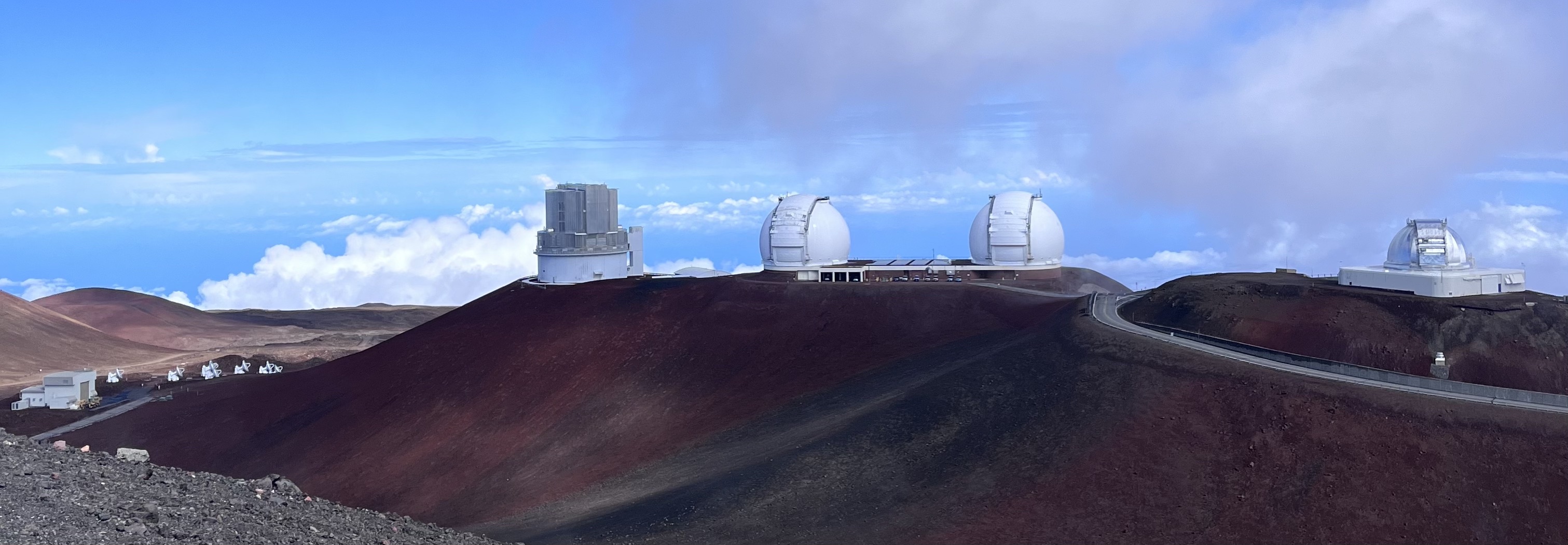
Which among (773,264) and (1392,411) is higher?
(773,264)

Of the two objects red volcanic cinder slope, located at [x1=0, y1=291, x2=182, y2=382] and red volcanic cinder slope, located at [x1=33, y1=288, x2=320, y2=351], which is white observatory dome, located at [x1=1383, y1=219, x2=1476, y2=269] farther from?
red volcanic cinder slope, located at [x1=33, y1=288, x2=320, y2=351]

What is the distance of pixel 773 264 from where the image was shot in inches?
2195

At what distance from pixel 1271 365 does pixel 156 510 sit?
2838 cm

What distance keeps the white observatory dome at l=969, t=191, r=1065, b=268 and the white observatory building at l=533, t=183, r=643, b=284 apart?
19178mm

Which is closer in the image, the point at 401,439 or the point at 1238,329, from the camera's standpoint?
the point at 1238,329

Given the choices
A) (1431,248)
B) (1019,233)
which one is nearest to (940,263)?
(1019,233)

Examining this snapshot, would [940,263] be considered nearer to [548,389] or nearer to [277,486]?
[548,389]

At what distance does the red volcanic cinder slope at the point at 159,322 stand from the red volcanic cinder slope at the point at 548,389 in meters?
44.0

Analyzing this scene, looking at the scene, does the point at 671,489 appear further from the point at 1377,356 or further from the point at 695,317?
the point at 1377,356

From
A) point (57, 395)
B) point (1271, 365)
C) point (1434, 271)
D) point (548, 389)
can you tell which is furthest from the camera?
point (57, 395)

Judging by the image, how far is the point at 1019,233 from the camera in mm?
53344

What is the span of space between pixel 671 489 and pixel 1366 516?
18398 mm

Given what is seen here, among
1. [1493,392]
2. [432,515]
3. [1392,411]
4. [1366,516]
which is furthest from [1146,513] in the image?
[432,515]

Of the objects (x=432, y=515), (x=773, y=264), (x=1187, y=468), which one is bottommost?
(x=432, y=515)
